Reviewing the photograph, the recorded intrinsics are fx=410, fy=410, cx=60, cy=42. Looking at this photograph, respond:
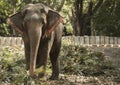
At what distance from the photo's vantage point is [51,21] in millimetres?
8797

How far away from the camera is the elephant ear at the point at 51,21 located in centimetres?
871

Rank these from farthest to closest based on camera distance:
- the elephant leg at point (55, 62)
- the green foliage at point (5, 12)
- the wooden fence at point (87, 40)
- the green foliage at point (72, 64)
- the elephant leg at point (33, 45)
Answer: the green foliage at point (5, 12)
the wooden fence at point (87, 40)
the green foliage at point (72, 64)
the elephant leg at point (55, 62)
the elephant leg at point (33, 45)

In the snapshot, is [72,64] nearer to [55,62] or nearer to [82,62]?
[82,62]

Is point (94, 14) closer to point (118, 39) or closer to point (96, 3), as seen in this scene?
point (96, 3)

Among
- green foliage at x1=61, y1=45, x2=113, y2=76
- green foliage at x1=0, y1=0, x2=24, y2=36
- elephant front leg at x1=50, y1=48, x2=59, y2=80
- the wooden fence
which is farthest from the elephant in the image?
green foliage at x1=0, y1=0, x2=24, y2=36

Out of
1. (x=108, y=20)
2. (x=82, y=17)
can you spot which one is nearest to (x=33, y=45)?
(x=108, y=20)

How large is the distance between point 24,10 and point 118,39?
12.1 m

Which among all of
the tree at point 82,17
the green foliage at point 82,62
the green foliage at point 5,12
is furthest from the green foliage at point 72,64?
the green foliage at point 5,12

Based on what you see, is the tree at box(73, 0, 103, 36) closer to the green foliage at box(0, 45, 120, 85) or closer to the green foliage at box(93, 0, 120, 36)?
the green foliage at box(93, 0, 120, 36)

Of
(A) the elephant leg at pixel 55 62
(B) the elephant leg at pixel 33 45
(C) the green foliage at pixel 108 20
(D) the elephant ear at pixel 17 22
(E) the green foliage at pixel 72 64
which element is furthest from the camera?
(C) the green foliage at pixel 108 20

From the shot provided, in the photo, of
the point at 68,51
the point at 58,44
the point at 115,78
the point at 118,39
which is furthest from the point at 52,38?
the point at 118,39

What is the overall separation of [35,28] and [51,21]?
0.77 m

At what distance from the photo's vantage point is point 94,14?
28047mm

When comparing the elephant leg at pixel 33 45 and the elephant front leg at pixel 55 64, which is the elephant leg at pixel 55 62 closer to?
the elephant front leg at pixel 55 64
